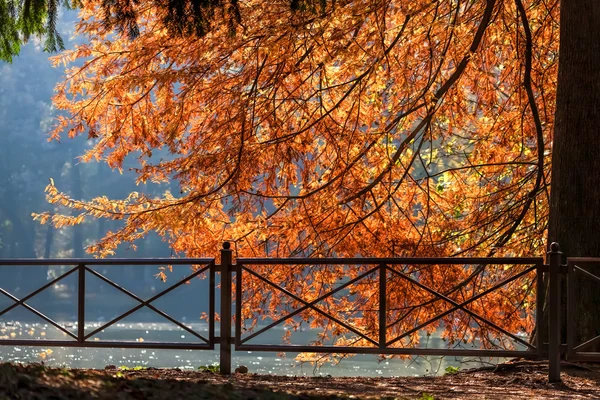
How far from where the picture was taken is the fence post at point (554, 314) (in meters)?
6.57

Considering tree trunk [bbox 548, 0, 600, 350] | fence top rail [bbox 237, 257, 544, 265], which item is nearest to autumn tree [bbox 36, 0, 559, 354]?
tree trunk [bbox 548, 0, 600, 350]

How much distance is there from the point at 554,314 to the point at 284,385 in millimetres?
2117

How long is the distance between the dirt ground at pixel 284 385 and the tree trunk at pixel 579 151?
0.82 meters

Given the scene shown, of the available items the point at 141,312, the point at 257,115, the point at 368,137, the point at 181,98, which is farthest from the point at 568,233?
the point at 141,312

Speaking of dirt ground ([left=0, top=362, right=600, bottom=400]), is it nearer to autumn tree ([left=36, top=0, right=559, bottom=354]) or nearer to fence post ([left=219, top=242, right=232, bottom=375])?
fence post ([left=219, top=242, right=232, bottom=375])

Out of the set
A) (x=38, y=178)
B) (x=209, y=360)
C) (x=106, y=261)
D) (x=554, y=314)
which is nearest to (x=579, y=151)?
(x=554, y=314)

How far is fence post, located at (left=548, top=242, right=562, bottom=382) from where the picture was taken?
6570 millimetres

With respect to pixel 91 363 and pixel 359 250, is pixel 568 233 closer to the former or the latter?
pixel 359 250

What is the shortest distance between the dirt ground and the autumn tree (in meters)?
1.92

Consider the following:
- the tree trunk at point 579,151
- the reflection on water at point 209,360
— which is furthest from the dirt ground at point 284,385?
the reflection on water at point 209,360

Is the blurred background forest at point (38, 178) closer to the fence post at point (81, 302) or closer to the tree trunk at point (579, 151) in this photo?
the fence post at point (81, 302)

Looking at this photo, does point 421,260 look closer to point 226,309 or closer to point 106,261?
point 226,309

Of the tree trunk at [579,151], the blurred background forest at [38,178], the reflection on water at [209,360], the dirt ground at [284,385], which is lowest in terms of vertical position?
the reflection on water at [209,360]

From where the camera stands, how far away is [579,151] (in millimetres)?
7625
